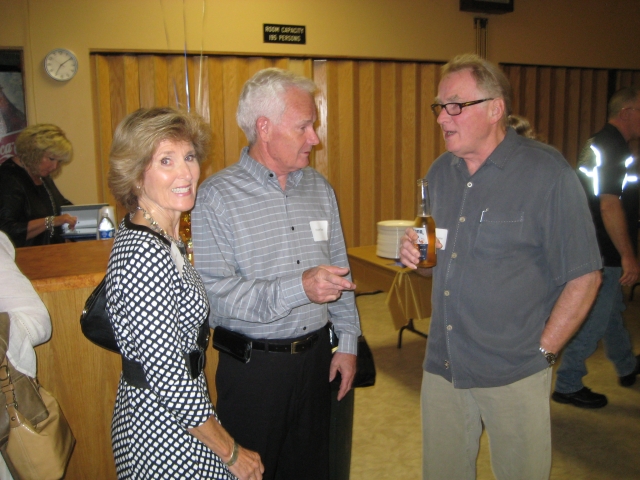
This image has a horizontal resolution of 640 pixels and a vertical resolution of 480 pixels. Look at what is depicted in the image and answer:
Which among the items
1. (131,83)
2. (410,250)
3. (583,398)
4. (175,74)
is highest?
(175,74)

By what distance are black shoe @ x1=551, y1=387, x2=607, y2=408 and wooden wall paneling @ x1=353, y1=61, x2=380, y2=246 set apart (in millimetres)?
2940

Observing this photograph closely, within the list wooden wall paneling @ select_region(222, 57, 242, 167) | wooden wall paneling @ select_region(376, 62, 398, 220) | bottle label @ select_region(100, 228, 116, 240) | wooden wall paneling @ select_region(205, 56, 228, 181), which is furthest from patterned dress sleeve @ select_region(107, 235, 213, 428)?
wooden wall paneling @ select_region(376, 62, 398, 220)

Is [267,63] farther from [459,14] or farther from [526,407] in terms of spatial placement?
[526,407]

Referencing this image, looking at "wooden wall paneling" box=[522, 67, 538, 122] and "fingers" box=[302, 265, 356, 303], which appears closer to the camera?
"fingers" box=[302, 265, 356, 303]

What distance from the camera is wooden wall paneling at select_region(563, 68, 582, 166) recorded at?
21.6 feet

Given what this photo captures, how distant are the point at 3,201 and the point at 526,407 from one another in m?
3.26

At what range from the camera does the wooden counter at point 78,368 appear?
1.89 meters

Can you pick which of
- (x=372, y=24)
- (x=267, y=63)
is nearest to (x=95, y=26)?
(x=267, y=63)

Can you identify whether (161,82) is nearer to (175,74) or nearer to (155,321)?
(175,74)

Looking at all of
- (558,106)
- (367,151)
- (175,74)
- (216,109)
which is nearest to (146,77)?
(175,74)

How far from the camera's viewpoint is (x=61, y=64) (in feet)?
14.5

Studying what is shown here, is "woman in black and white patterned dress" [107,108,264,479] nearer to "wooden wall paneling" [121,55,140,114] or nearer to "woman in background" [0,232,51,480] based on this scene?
"woman in background" [0,232,51,480]

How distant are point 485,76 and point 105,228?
2.12m

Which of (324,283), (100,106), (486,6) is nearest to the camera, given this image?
(324,283)
